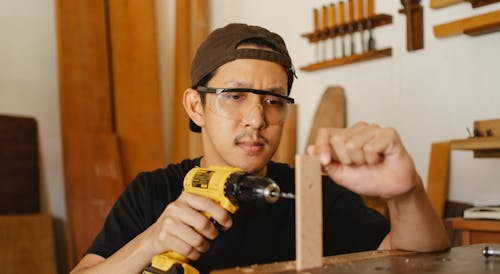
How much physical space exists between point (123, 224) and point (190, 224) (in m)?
0.53

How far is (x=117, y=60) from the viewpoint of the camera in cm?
383

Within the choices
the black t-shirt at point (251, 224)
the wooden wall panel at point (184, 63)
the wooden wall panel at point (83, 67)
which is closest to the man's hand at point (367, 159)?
the black t-shirt at point (251, 224)

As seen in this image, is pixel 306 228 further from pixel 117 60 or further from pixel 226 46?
pixel 117 60

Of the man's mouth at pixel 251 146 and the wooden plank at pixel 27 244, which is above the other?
the man's mouth at pixel 251 146

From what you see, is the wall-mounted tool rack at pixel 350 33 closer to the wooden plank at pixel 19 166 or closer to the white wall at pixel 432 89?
the white wall at pixel 432 89

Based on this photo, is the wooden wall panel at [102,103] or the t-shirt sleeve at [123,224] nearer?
the t-shirt sleeve at [123,224]

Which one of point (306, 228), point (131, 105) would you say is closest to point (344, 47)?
point (131, 105)

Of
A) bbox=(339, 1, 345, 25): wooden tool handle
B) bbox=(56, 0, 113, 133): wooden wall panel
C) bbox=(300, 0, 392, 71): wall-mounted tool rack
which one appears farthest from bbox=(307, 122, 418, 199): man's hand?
bbox=(56, 0, 113, 133): wooden wall panel

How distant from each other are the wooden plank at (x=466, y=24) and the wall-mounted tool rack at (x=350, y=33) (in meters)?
0.39

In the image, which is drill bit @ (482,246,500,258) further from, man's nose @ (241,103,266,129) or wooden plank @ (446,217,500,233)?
wooden plank @ (446,217,500,233)

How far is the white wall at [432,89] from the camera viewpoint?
9.29ft

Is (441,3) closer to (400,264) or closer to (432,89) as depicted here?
(432,89)

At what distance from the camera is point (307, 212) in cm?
110

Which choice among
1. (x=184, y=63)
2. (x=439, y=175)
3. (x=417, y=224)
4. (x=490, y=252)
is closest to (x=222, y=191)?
(x=417, y=224)
